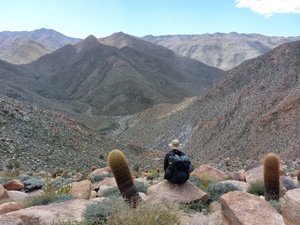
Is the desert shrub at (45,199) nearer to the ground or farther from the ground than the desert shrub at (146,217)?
nearer to the ground

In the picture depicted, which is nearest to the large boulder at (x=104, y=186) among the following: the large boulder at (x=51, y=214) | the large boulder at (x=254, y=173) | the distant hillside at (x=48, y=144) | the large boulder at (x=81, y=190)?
the large boulder at (x=81, y=190)

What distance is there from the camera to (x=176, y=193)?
8.76 meters

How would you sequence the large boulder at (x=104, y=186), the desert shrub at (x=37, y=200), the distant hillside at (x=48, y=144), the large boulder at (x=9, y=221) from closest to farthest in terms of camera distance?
1. the large boulder at (x=9, y=221)
2. the desert shrub at (x=37, y=200)
3. the large boulder at (x=104, y=186)
4. the distant hillside at (x=48, y=144)

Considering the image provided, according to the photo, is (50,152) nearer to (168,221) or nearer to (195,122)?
(168,221)

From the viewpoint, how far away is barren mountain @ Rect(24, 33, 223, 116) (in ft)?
271

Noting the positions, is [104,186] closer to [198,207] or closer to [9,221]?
[198,207]

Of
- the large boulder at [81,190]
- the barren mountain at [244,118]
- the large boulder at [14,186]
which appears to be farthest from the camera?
the barren mountain at [244,118]

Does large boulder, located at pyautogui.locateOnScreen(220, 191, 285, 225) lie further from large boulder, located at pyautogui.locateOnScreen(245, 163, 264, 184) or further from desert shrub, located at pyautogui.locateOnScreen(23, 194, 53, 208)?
large boulder, located at pyautogui.locateOnScreen(245, 163, 264, 184)

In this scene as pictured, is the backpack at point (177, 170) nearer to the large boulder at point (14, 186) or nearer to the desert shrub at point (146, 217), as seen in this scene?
the desert shrub at point (146, 217)

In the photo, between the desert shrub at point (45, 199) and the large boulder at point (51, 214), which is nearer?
the large boulder at point (51, 214)

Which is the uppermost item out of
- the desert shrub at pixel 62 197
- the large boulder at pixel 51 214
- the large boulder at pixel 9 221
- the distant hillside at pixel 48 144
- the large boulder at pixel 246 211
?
the large boulder at pixel 9 221

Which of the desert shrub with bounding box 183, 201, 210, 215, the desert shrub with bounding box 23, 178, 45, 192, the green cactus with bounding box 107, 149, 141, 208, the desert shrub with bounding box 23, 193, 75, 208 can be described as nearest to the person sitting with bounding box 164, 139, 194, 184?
the desert shrub with bounding box 183, 201, 210, 215

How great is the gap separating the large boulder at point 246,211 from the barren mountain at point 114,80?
Result: 2736 inches

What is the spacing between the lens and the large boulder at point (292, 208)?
668cm
